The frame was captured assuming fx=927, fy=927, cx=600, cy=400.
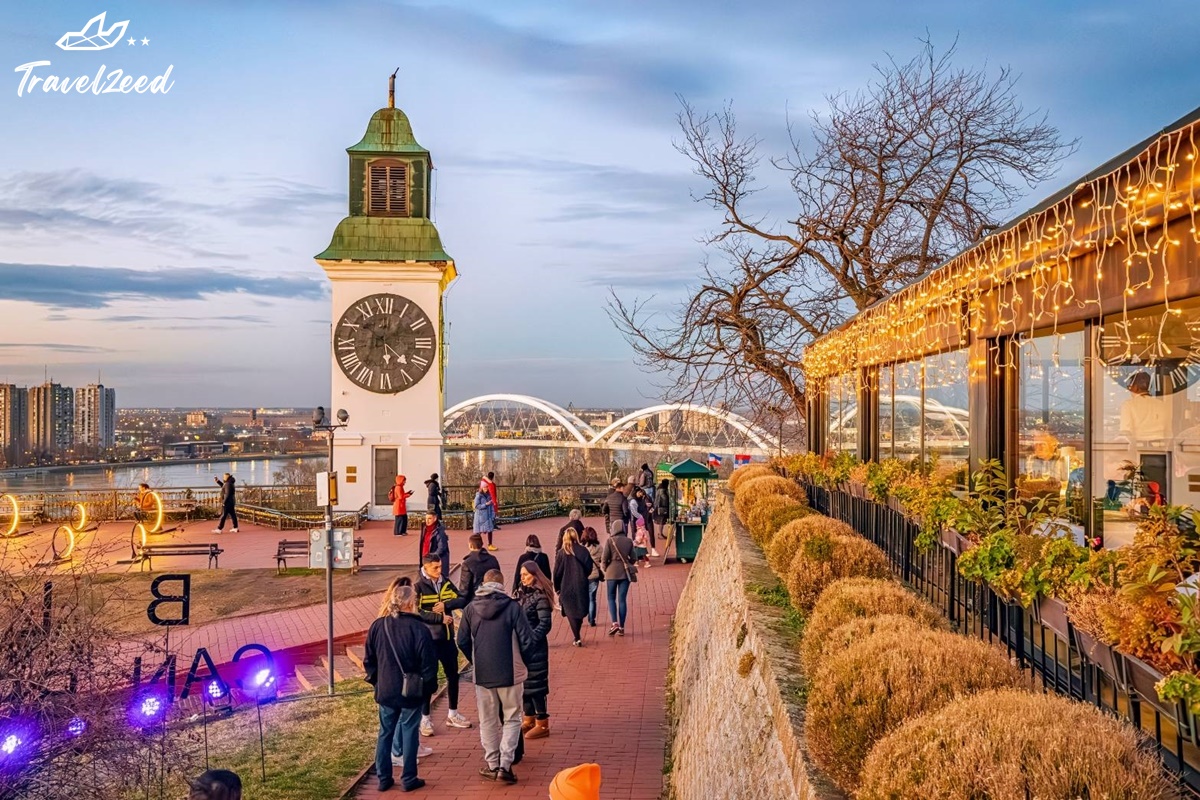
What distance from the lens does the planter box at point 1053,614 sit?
14.3 ft

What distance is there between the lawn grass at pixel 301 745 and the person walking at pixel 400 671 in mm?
660

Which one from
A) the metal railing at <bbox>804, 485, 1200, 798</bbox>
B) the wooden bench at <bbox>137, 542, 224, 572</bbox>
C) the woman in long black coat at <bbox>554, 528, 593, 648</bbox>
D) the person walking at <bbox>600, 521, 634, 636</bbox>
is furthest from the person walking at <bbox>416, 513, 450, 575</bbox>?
the wooden bench at <bbox>137, 542, 224, 572</bbox>

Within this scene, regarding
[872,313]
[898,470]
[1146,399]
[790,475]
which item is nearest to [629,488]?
[790,475]

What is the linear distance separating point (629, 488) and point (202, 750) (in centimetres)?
1090

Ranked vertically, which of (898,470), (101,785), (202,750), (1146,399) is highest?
(1146,399)

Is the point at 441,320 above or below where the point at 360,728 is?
above

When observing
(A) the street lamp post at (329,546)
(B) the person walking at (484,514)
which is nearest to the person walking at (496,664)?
(A) the street lamp post at (329,546)

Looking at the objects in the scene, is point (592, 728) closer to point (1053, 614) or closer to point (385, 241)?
point (1053, 614)

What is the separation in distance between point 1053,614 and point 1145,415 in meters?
2.37

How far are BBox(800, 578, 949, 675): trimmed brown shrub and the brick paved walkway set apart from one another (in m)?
3.20

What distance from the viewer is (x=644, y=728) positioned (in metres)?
9.61

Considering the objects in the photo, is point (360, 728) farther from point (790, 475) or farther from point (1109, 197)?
point (790, 475)

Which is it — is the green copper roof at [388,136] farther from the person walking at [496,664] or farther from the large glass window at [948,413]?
the person walking at [496,664]

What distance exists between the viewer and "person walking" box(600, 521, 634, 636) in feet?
43.4
